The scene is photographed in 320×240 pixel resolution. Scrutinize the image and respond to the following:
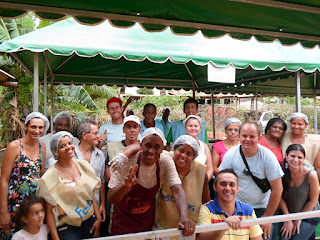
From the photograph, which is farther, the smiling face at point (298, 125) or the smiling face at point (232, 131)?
the smiling face at point (232, 131)

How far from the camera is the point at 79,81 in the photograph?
734 centimetres

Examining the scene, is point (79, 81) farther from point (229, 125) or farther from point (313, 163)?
point (313, 163)

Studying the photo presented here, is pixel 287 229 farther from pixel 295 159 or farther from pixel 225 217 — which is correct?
pixel 225 217

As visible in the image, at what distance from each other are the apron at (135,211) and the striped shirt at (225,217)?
44 centimetres

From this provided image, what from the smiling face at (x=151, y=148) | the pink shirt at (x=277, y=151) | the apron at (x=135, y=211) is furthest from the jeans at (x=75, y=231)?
the pink shirt at (x=277, y=151)

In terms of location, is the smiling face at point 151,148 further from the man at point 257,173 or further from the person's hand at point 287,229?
the person's hand at point 287,229

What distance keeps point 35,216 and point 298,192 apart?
2510mm

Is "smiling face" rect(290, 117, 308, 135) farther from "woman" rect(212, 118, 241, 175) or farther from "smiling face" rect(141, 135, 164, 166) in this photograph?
"smiling face" rect(141, 135, 164, 166)

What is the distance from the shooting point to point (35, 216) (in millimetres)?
2186

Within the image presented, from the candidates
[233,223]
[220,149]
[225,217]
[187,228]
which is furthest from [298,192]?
[187,228]

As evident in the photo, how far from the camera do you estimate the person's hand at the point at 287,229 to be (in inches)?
115

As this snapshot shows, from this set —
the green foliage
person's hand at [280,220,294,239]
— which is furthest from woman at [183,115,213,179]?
the green foliage

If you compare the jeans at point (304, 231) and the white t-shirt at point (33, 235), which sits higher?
the white t-shirt at point (33, 235)

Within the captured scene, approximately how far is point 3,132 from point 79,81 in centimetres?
340
